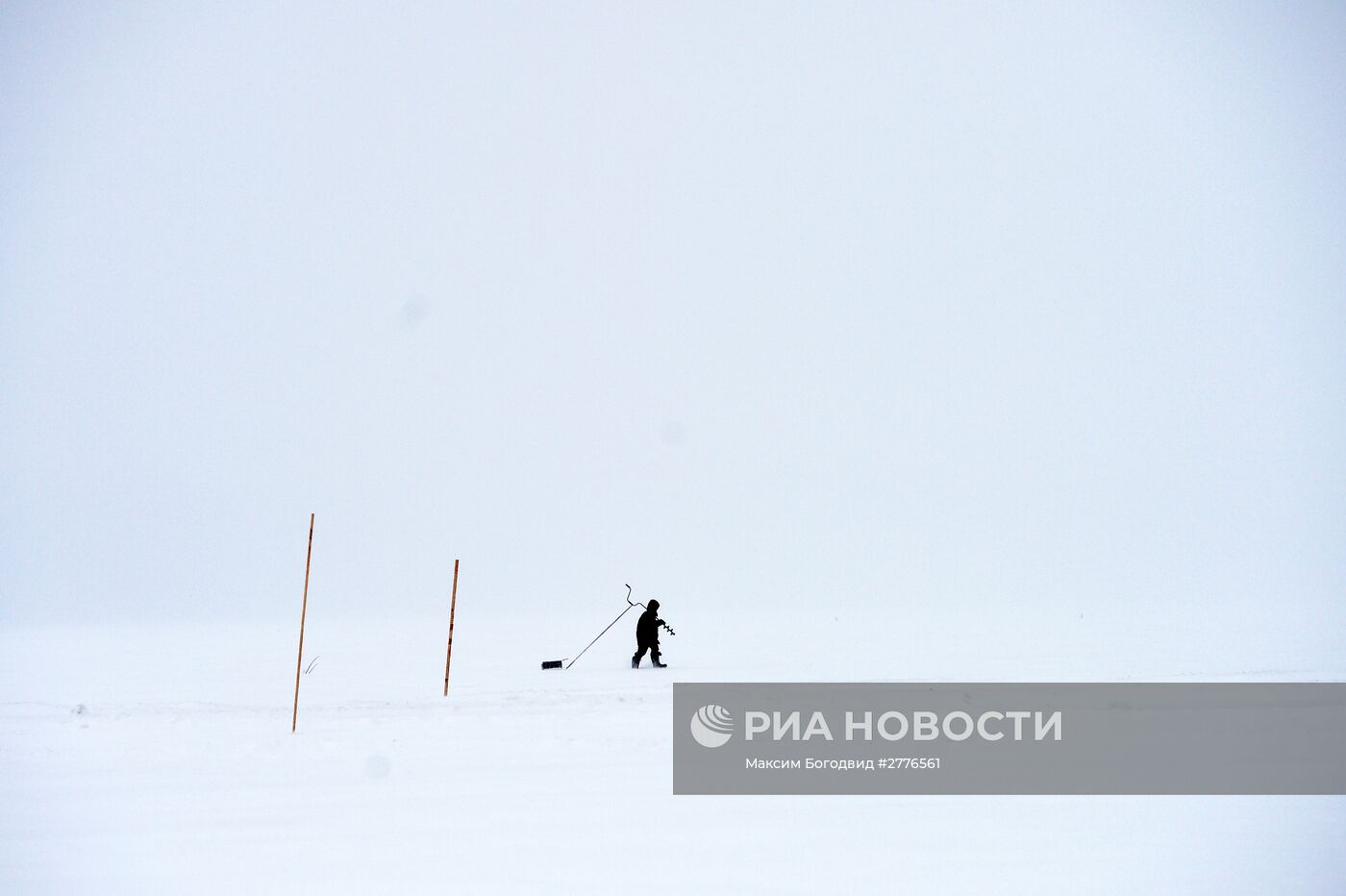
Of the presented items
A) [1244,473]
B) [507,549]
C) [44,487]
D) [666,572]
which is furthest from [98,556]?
[1244,473]

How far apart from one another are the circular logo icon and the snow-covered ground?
33 cm

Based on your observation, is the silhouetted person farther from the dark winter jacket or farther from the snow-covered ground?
the snow-covered ground

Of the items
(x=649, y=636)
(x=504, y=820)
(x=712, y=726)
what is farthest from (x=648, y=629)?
(x=504, y=820)

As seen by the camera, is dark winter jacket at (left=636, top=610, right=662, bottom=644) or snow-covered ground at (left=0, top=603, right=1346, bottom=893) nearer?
snow-covered ground at (left=0, top=603, right=1346, bottom=893)

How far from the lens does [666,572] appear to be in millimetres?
103375

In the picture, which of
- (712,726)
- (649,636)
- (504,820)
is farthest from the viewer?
(649,636)

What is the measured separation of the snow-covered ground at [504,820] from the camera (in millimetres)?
5230

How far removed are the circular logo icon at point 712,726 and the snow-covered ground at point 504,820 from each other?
1.07 ft

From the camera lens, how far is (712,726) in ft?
26.7

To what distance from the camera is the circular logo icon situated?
7867mm

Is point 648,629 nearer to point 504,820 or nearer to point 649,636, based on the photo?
point 649,636

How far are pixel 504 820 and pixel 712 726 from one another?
241cm

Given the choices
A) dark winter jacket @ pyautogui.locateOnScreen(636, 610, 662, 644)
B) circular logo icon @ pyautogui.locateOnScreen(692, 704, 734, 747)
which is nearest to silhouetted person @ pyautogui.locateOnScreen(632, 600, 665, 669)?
dark winter jacket @ pyautogui.locateOnScreen(636, 610, 662, 644)

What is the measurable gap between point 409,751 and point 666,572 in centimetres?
9591
